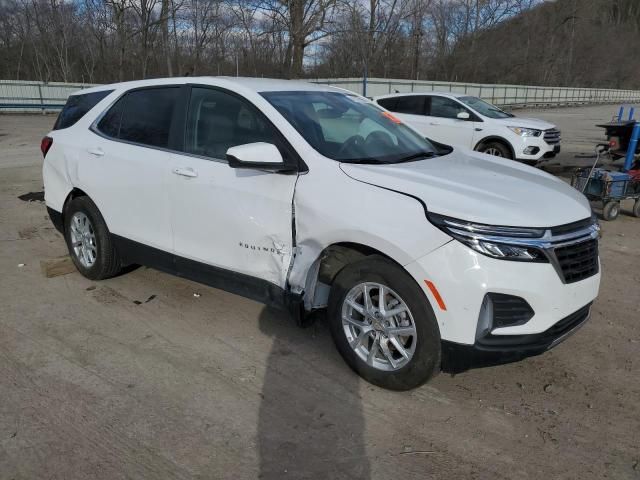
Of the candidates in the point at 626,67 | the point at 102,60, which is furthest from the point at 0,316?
the point at 626,67

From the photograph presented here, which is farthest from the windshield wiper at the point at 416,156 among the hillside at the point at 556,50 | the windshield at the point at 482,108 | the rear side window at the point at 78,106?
the hillside at the point at 556,50

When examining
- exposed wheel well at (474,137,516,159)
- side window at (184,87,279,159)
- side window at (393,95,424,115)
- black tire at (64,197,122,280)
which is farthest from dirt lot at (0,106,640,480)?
side window at (393,95,424,115)

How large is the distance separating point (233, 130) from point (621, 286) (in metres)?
3.88

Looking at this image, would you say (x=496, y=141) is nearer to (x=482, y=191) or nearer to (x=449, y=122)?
(x=449, y=122)

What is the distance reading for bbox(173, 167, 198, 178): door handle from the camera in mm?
3723

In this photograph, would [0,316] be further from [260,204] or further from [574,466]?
[574,466]

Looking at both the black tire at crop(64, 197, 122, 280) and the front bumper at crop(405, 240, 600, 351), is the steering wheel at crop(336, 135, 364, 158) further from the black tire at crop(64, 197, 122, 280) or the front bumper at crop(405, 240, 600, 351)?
the black tire at crop(64, 197, 122, 280)

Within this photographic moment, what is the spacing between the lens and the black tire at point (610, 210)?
754cm

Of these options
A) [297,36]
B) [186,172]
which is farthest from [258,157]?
[297,36]

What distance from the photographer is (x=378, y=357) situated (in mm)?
3205

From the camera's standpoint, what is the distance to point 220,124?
3.78 metres

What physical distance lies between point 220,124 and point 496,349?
7.80 feet

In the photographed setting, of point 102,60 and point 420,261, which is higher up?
point 102,60

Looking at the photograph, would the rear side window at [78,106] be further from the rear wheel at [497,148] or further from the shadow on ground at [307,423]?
the rear wheel at [497,148]
